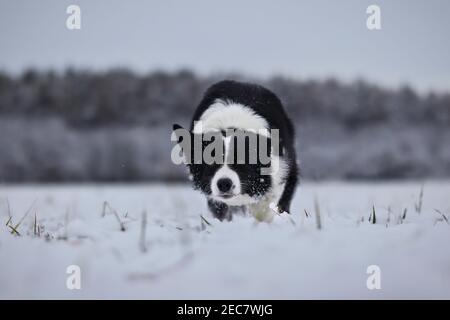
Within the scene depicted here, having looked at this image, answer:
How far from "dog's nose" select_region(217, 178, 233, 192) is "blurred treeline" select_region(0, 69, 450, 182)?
11197 millimetres

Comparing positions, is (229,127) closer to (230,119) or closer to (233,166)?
(230,119)

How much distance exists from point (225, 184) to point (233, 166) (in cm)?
31

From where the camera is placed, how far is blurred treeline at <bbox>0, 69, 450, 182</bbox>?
18969mm

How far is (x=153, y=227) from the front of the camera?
3387 millimetres

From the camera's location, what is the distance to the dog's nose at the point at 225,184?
469 centimetres

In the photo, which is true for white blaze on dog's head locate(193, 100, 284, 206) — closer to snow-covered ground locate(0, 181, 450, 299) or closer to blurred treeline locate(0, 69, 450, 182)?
snow-covered ground locate(0, 181, 450, 299)

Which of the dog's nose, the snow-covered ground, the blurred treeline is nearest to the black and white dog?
the dog's nose

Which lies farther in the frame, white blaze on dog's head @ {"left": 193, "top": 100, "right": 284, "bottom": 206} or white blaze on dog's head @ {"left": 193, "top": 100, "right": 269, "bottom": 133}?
white blaze on dog's head @ {"left": 193, "top": 100, "right": 269, "bottom": 133}

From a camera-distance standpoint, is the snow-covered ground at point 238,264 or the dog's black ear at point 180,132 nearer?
the snow-covered ground at point 238,264

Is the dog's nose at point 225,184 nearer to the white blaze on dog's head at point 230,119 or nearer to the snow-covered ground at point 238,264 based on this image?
the white blaze on dog's head at point 230,119

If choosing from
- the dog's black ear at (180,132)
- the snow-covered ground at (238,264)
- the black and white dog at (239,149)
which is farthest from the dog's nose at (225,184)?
the snow-covered ground at (238,264)

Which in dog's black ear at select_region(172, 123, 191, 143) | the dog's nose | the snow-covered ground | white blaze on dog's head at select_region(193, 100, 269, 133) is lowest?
the snow-covered ground

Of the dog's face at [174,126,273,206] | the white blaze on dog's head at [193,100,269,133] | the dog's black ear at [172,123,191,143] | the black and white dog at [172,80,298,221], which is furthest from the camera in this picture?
the dog's black ear at [172,123,191,143]
